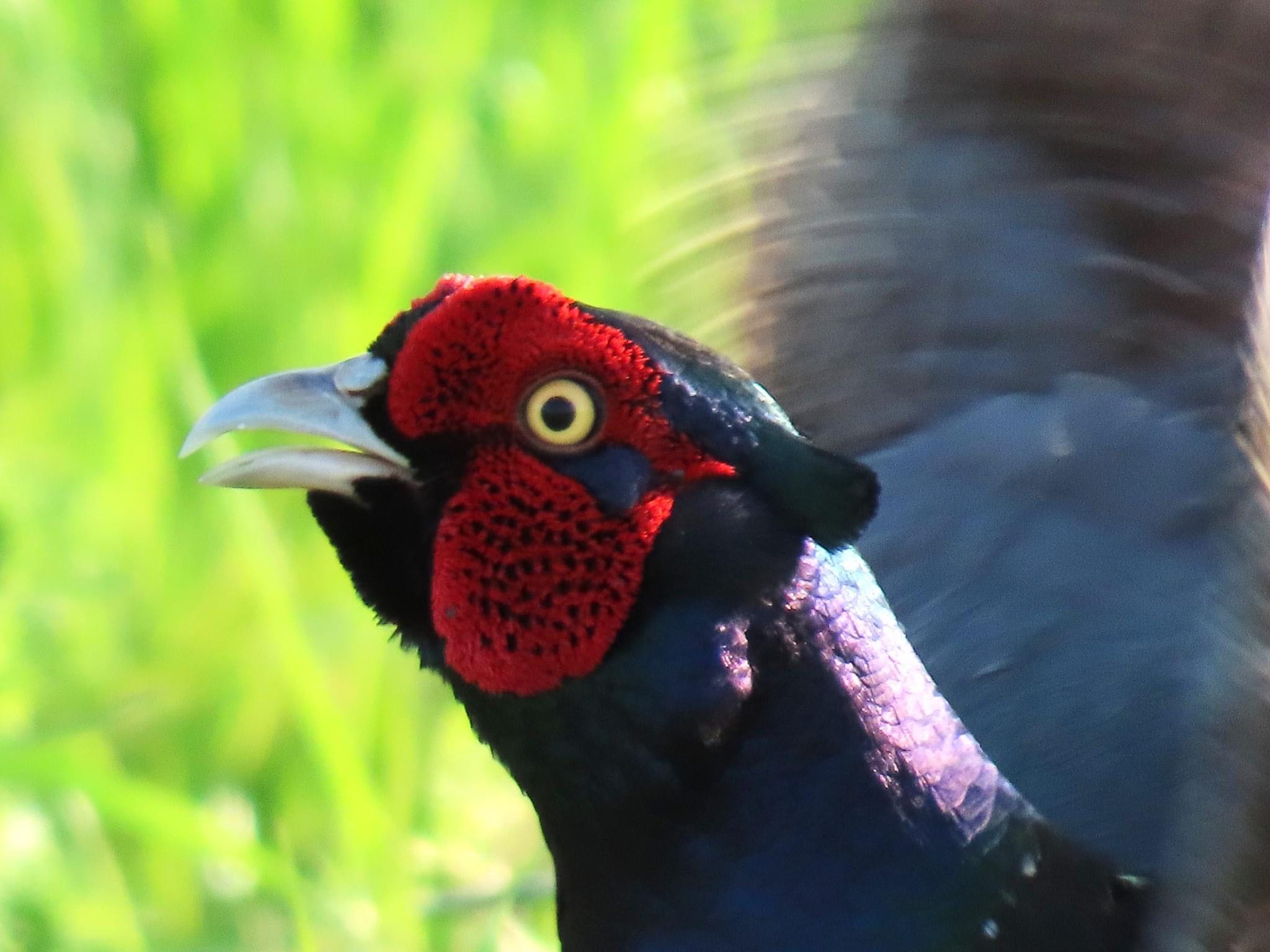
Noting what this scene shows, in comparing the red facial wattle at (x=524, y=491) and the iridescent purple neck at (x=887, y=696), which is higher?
the red facial wattle at (x=524, y=491)

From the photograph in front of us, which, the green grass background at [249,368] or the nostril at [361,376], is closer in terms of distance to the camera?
the nostril at [361,376]

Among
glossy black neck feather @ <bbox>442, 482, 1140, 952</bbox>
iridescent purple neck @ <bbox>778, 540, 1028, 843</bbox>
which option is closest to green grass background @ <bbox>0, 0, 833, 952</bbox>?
glossy black neck feather @ <bbox>442, 482, 1140, 952</bbox>

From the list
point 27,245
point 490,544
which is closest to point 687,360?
point 490,544

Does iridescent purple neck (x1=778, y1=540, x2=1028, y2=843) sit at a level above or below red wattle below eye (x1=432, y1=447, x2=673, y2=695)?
below

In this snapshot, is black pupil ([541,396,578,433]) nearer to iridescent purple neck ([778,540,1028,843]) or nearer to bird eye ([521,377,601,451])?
bird eye ([521,377,601,451])

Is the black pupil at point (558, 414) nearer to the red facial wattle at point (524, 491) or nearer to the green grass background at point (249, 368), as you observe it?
the red facial wattle at point (524, 491)

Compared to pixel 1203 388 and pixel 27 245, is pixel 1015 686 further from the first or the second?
pixel 27 245

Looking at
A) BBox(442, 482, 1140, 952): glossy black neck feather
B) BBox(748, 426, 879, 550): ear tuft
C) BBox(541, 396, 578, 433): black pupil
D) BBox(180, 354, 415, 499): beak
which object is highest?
BBox(180, 354, 415, 499): beak

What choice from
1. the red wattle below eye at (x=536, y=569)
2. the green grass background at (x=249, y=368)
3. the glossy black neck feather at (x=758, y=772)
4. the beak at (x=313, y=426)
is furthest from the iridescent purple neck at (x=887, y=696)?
the green grass background at (x=249, y=368)
